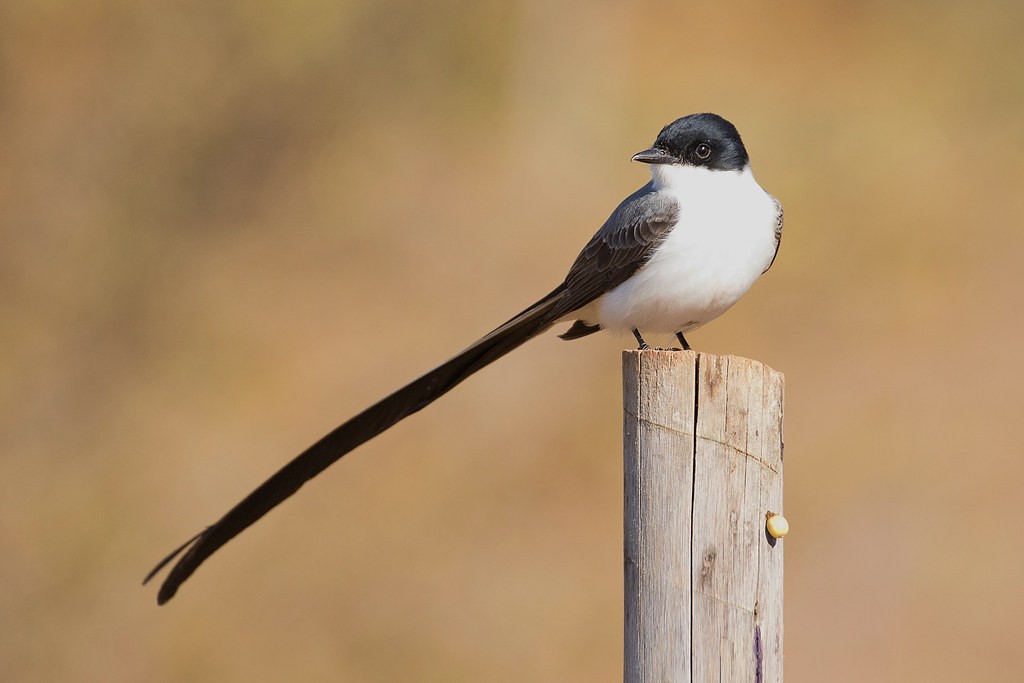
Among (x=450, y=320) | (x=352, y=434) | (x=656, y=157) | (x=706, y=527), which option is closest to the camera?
(x=706, y=527)

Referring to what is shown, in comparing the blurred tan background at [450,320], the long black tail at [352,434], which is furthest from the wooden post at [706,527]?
the blurred tan background at [450,320]

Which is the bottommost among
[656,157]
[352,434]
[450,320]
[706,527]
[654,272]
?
[706,527]

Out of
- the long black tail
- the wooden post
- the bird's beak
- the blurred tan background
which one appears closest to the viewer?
the wooden post

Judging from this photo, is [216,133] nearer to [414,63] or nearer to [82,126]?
[82,126]

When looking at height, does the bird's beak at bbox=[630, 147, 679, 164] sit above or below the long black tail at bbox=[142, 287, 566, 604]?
above

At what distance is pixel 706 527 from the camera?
264 centimetres

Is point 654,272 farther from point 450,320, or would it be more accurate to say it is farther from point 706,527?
point 450,320

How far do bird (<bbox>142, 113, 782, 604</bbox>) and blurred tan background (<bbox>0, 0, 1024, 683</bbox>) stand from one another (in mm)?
3527

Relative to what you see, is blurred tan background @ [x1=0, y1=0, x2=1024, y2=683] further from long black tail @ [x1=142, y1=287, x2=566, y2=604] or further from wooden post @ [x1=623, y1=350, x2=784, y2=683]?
wooden post @ [x1=623, y1=350, x2=784, y2=683]

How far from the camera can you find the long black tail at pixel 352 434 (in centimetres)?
354

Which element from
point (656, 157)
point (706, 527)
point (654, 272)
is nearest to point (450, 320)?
point (656, 157)

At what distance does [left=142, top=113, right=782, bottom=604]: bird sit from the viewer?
3684 mm

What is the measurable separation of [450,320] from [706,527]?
20.9 feet

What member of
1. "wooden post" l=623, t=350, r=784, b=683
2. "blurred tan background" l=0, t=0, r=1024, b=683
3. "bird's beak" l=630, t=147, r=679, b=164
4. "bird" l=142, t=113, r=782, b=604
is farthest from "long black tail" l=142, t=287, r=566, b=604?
"blurred tan background" l=0, t=0, r=1024, b=683
